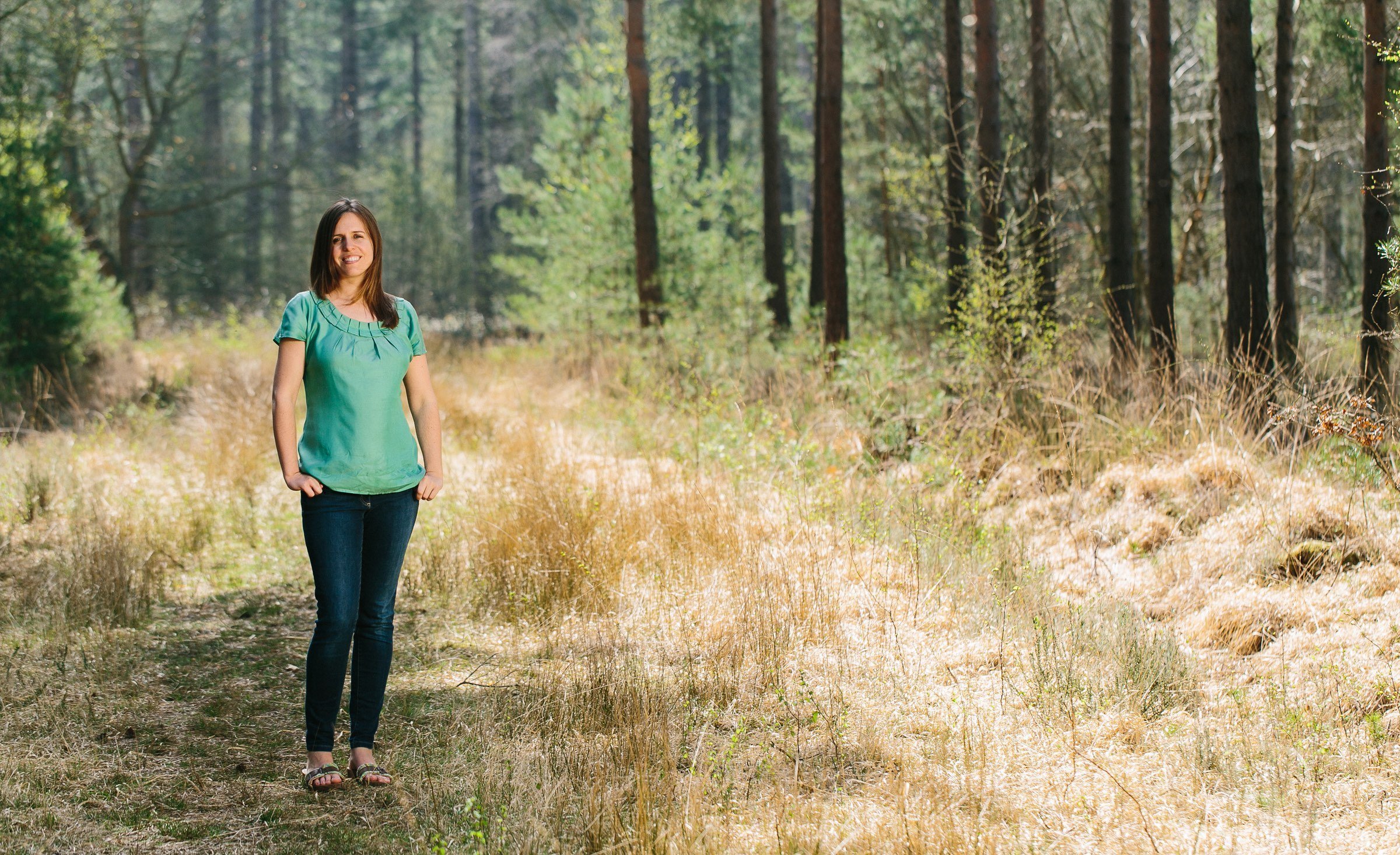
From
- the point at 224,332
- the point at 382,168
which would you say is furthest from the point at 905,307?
the point at 382,168

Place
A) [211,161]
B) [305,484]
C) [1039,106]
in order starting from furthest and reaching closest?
[211,161] < [1039,106] < [305,484]

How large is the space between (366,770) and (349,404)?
3.89ft

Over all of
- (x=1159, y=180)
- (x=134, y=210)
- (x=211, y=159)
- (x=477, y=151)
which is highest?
(x=477, y=151)

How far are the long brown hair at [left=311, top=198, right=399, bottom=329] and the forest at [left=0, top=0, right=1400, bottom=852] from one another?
4.98 feet

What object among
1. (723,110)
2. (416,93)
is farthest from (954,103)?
(416,93)

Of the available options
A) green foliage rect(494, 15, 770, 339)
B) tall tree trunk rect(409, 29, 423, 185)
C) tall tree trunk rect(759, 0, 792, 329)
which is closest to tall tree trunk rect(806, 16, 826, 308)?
tall tree trunk rect(759, 0, 792, 329)

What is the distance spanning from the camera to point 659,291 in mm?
14297

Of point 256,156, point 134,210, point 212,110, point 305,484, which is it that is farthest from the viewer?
point 256,156

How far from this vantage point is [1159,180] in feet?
38.8

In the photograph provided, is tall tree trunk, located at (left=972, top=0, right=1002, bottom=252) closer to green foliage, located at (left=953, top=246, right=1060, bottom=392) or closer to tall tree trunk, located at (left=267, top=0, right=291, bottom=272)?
green foliage, located at (left=953, top=246, right=1060, bottom=392)

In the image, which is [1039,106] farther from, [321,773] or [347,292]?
[321,773]

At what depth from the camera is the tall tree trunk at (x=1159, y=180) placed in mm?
11477

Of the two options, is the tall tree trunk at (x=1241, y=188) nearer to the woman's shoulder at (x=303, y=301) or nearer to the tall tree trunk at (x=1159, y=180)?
the tall tree trunk at (x=1159, y=180)

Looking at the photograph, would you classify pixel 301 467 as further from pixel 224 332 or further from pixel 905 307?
pixel 224 332
